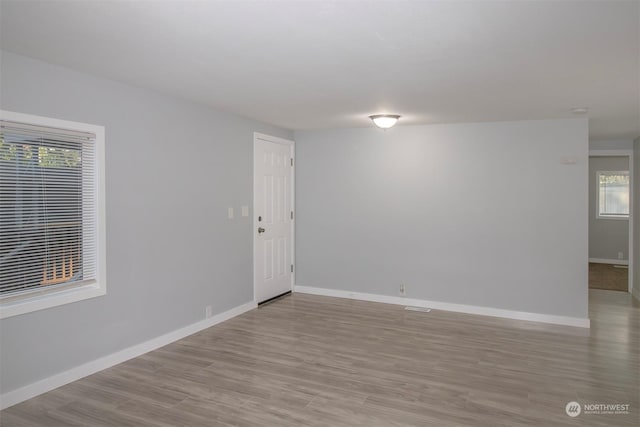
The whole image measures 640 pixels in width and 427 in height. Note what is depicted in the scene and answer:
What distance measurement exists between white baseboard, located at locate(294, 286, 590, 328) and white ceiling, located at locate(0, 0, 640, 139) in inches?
95.4

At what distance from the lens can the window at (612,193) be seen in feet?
30.2

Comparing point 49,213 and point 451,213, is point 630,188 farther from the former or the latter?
point 49,213

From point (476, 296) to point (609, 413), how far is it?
2505 mm

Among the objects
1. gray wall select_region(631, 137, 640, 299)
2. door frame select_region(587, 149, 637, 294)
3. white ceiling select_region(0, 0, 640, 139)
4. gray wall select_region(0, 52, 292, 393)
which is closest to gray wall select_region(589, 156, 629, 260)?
door frame select_region(587, 149, 637, 294)

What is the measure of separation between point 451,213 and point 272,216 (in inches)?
93.8

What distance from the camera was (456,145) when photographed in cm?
548

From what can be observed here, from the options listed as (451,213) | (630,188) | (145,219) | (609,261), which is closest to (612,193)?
(609,261)

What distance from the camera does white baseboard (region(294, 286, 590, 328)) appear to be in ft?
16.5

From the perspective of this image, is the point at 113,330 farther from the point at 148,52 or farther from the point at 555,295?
the point at 555,295

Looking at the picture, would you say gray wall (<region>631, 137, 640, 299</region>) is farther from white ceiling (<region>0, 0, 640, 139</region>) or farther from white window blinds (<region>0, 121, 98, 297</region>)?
white window blinds (<region>0, 121, 98, 297</region>)

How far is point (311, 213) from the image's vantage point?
640 cm

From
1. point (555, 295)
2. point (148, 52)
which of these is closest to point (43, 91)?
point (148, 52)

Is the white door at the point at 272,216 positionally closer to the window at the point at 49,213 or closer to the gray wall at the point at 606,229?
the window at the point at 49,213

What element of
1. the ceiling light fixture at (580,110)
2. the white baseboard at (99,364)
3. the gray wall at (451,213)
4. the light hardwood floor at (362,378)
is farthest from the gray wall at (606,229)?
the white baseboard at (99,364)
